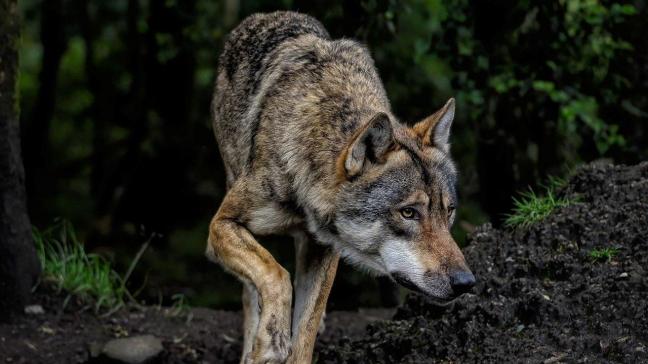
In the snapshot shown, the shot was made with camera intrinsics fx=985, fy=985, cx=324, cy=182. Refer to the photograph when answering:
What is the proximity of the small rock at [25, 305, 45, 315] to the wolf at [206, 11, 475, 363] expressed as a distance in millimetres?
1675

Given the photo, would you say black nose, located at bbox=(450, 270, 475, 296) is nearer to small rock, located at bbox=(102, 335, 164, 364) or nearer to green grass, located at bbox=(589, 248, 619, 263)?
green grass, located at bbox=(589, 248, 619, 263)

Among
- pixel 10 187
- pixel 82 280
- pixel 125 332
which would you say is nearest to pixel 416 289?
pixel 125 332

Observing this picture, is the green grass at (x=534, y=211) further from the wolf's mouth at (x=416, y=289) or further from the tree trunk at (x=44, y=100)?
the tree trunk at (x=44, y=100)

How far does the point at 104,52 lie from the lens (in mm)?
15742

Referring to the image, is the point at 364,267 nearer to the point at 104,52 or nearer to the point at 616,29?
the point at 616,29

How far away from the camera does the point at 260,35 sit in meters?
6.89

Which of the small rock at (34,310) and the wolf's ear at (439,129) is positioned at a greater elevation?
the wolf's ear at (439,129)

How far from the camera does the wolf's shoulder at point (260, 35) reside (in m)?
6.65

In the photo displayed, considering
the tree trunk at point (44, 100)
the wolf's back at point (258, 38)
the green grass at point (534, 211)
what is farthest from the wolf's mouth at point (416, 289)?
the tree trunk at point (44, 100)

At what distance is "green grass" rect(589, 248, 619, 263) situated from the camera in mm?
5652

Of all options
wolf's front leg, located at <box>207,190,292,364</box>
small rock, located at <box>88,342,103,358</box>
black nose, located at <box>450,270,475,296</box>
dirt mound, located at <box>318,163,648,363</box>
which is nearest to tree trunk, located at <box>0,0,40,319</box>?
small rock, located at <box>88,342,103,358</box>

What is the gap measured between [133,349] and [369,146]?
248 cm

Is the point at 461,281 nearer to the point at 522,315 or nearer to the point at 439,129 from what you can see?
the point at 522,315

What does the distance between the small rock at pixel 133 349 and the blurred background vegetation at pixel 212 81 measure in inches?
36.6
